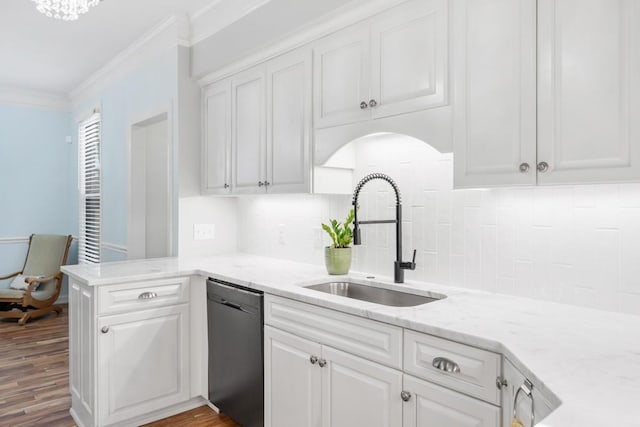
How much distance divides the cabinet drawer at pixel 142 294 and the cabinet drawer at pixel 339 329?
0.77m

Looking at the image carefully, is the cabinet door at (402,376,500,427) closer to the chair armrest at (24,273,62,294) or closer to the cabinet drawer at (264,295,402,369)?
the cabinet drawer at (264,295,402,369)

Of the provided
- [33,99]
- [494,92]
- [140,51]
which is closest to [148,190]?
[140,51]

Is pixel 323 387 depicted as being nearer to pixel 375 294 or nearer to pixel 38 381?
pixel 375 294

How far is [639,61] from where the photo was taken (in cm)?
139

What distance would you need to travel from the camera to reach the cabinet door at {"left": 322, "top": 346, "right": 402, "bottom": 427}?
169 centimetres

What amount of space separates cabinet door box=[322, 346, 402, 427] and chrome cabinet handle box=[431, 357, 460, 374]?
19 centimetres

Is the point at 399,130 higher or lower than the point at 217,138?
lower

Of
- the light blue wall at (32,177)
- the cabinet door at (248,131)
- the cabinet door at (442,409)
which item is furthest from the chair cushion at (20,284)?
the cabinet door at (442,409)

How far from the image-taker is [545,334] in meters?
1.44

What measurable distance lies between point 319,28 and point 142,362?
2.14 metres

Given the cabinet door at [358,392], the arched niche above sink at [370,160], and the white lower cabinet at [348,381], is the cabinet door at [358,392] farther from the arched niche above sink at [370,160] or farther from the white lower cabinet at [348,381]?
the arched niche above sink at [370,160]

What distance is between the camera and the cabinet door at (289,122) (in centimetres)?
264

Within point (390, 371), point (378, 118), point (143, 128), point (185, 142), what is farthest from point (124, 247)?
point (390, 371)

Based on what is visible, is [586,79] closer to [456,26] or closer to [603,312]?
[456,26]
